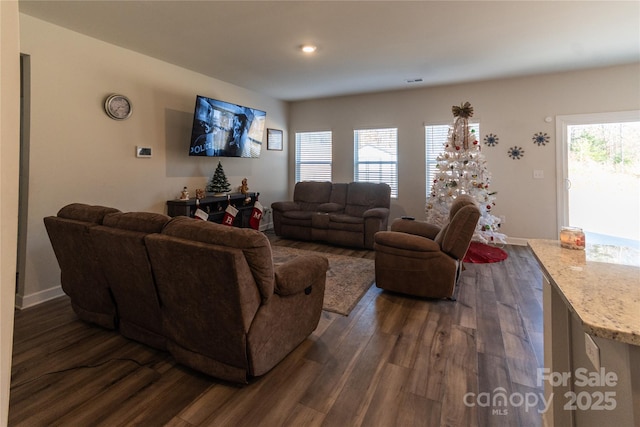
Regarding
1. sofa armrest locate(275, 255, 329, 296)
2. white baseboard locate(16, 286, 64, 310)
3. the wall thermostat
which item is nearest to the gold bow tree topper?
sofa armrest locate(275, 255, 329, 296)

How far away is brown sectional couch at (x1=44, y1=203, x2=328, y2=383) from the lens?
5.30 ft

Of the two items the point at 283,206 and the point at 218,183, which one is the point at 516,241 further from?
the point at 218,183

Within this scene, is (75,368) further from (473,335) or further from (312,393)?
(473,335)

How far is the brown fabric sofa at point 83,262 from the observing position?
86.0 inches

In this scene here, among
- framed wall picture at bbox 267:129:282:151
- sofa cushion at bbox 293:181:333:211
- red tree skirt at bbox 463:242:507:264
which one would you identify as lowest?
red tree skirt at bbox 463:242:507:264

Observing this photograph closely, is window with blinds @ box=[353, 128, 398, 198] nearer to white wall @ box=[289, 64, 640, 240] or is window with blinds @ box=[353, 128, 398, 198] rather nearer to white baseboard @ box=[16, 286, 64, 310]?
white wall @ box=[289, 64, 640, 240]

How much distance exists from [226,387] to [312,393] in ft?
A: 1.67

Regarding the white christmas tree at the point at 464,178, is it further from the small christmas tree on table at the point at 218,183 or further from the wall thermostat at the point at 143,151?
the wall thermostat at the point at 143,151

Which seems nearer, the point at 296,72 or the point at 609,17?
the point at 609,17

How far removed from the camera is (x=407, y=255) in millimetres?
2945

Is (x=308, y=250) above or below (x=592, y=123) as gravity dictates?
below

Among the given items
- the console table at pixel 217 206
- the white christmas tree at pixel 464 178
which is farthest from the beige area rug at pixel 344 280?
the white christmas tree at pixel 464 178

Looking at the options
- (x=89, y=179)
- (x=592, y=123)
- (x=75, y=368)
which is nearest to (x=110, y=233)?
(x=75, y=368)

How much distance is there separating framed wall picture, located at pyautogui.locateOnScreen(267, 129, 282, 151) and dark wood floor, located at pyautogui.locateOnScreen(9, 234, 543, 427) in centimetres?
437
